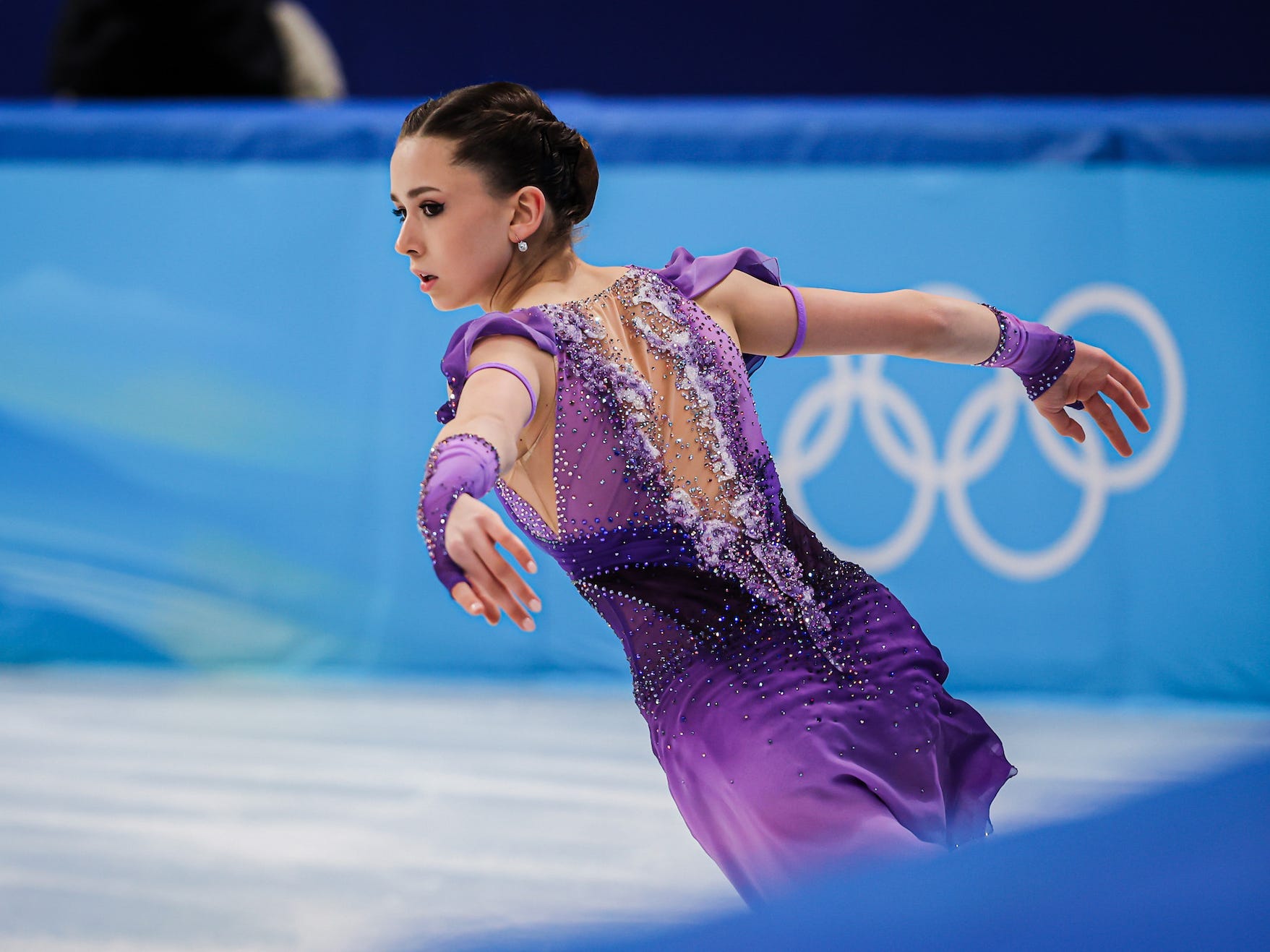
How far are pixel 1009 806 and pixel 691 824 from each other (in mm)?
1522

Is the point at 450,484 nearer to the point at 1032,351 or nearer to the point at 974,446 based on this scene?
the point at 1032,351

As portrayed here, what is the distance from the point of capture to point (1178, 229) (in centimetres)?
423

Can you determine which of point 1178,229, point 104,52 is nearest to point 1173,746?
point 1178,229

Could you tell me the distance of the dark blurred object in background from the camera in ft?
17.6

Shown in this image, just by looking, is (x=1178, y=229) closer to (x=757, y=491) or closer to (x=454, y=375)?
(x=757, y=491)

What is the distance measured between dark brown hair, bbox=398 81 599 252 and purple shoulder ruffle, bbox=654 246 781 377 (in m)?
0.15

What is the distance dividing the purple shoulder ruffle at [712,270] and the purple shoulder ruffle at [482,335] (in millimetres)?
231

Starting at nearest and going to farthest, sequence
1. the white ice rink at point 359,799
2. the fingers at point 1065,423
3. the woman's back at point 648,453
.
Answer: the woman's back at point 648,453, the fingers at point 1065,423, the white ice rink at point 359,799

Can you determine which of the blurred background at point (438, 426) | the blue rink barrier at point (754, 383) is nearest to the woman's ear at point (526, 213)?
the blurred background at point (438, 426)

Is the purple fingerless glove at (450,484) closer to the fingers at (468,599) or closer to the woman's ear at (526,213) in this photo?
the fingers at (468,599)

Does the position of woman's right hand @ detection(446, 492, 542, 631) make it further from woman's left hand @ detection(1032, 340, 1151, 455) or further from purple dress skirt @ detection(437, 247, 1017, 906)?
woman's left hand @ detection(1032, 340, 1151, 455)

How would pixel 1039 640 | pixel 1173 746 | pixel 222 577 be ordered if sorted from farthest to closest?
pixel 222 577 → pixel 1039 640 → pixel 1173 746

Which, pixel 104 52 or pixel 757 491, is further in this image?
pixel 104 52

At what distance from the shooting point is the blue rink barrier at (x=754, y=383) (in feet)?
13.7
